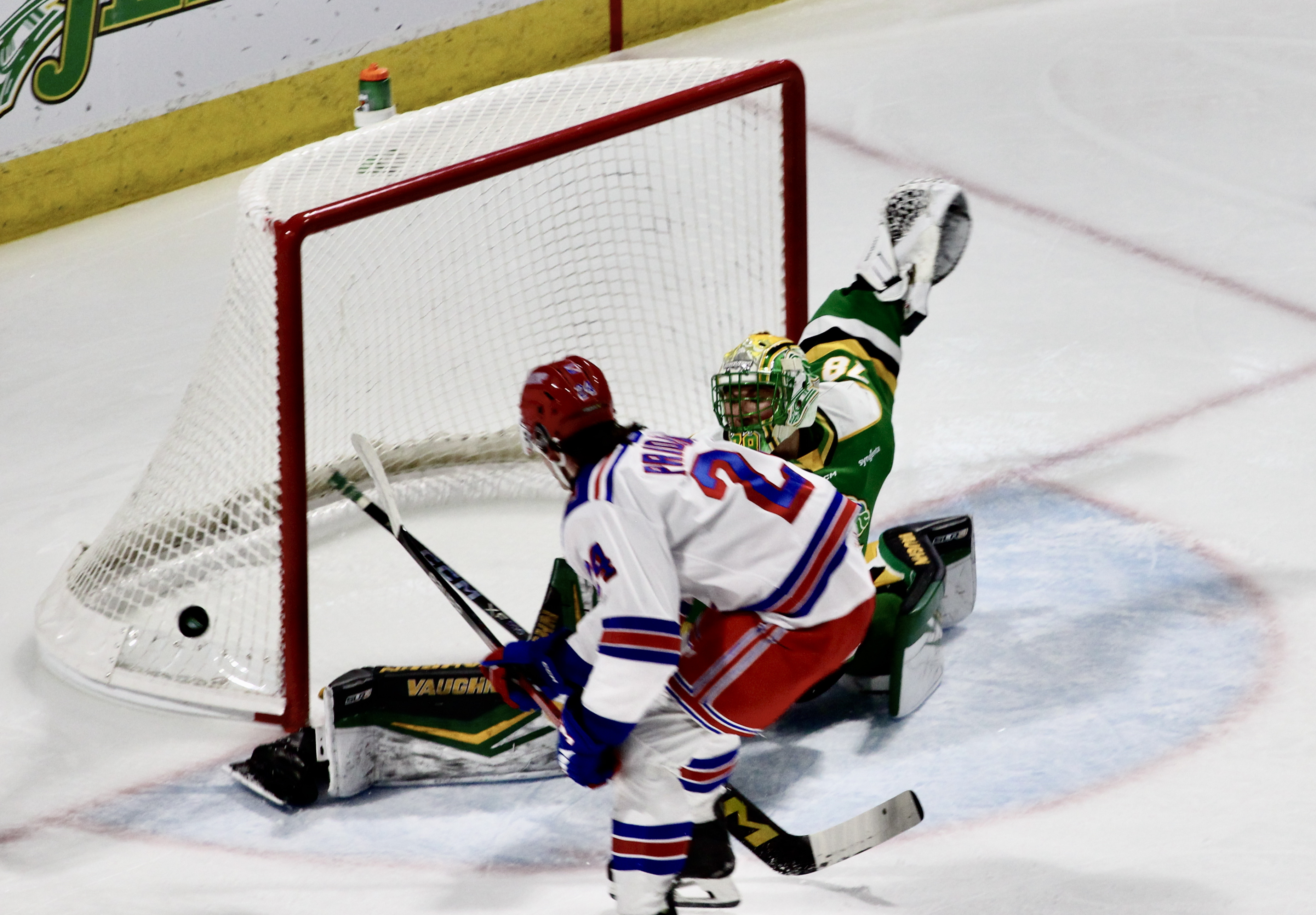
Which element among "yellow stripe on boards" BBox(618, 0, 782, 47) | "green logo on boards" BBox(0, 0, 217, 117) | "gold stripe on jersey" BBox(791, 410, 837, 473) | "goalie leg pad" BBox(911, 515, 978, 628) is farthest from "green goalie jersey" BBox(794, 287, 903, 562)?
"yellow stripe on boards" BBox(618, 0, 782, 47)

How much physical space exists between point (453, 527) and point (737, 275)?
3.16ft

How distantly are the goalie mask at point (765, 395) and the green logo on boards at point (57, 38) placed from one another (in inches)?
124

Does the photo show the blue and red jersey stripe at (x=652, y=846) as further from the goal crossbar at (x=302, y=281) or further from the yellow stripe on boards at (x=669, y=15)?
the yellow stripe on boards at (x=669, y=15)

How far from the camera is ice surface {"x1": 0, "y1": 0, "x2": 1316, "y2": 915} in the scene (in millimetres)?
2814

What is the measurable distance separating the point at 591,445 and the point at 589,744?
409mm

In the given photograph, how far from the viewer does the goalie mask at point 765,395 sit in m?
2.79

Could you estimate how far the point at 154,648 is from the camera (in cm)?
332

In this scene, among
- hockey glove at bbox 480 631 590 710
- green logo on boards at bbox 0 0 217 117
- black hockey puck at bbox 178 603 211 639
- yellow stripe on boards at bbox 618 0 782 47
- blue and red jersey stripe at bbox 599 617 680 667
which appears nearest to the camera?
blue and red jersey stripe at bbox 599 617 680 667

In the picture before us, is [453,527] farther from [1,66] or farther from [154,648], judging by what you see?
[1,66]

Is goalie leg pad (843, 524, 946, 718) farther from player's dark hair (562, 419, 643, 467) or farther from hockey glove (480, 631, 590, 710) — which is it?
player's dark hair (562, 419, 643, 467)

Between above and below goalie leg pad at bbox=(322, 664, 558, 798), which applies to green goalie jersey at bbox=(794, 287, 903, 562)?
above

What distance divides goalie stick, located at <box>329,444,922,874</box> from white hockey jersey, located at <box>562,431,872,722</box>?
1.58ft

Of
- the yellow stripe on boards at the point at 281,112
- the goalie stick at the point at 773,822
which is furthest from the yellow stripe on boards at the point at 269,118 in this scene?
the goalie stick at the point at 773,822

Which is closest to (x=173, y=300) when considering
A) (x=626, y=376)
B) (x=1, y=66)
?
(x=1, y=66)
